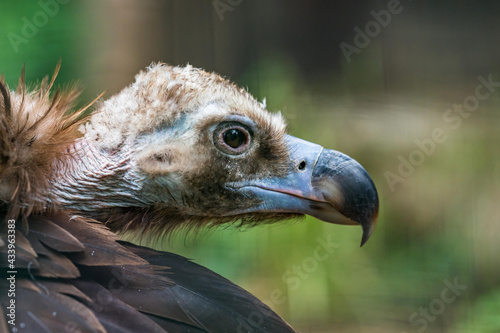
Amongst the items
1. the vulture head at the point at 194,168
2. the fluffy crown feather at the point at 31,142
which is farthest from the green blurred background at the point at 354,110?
the fluffy crown feather at the point at 31,142

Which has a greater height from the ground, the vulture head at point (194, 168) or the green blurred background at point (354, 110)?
the green blurred background at point (354, 110)

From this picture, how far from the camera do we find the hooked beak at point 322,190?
2.22 m

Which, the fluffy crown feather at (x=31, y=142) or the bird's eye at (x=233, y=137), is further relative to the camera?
the bird's eye at (x=233, y=137)

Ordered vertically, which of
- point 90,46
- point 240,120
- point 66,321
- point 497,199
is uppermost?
point 90,46

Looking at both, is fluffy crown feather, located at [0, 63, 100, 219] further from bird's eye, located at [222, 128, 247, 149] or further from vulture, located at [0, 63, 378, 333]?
bird's eye, located at [222, 128, 247, 149]

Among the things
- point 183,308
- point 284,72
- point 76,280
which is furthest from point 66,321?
point 284,72

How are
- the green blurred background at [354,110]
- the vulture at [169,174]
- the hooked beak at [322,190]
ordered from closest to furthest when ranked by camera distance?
the vulture at [169,174] → the hooked beak at [322,190] → the green blurred background at [354,110]

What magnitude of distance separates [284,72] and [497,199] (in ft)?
6.40

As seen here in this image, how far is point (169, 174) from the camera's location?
2.27 metres

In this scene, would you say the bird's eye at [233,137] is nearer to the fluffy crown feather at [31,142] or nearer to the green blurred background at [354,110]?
the fluffy crown feather at [31,142]

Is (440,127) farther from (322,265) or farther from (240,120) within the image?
(240,120)

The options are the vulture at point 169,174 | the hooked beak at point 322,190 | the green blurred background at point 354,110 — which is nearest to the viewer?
the vulture at point 169,174

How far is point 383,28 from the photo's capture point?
5770 millimetres

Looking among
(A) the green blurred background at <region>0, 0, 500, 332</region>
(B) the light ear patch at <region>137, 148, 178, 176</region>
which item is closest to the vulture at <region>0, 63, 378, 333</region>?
(B) the light ear patch at <region>137, 148, 178, 176</region>
